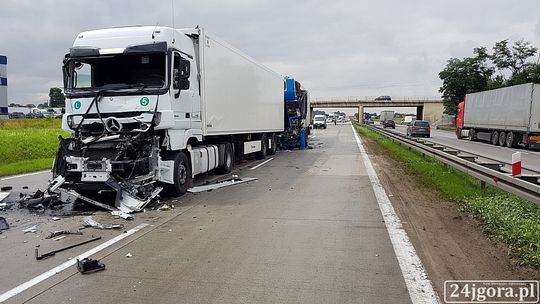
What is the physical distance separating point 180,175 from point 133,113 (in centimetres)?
182

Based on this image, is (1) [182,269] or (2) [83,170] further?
(2) [83,170]

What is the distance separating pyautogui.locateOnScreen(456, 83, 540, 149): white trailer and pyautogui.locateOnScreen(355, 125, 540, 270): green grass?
53.8 feet

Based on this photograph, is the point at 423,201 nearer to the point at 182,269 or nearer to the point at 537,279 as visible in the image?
the point at 537,279

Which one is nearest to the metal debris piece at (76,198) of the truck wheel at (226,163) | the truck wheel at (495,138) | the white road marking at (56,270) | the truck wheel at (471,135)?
the white road marking at (56,270)

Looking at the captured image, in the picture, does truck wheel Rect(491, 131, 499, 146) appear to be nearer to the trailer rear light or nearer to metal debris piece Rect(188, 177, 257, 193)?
the trailer rear light

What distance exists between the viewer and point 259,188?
35.5 feet

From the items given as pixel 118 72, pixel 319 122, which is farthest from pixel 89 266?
pixel 319 122

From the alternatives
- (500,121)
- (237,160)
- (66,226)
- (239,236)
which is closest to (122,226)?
(66,226)

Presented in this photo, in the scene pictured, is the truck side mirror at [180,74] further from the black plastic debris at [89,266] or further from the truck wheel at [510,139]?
the truck wheel at [510,139]

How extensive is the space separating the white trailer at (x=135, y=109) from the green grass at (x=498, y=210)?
598 cm

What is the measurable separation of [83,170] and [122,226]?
2075 millimetres

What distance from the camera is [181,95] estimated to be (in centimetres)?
960

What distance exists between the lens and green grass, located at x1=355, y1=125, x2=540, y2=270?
5.43 metres

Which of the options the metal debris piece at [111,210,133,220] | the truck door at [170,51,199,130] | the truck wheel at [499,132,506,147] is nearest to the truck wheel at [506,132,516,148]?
the truck wheel at [499,132,506,147]
